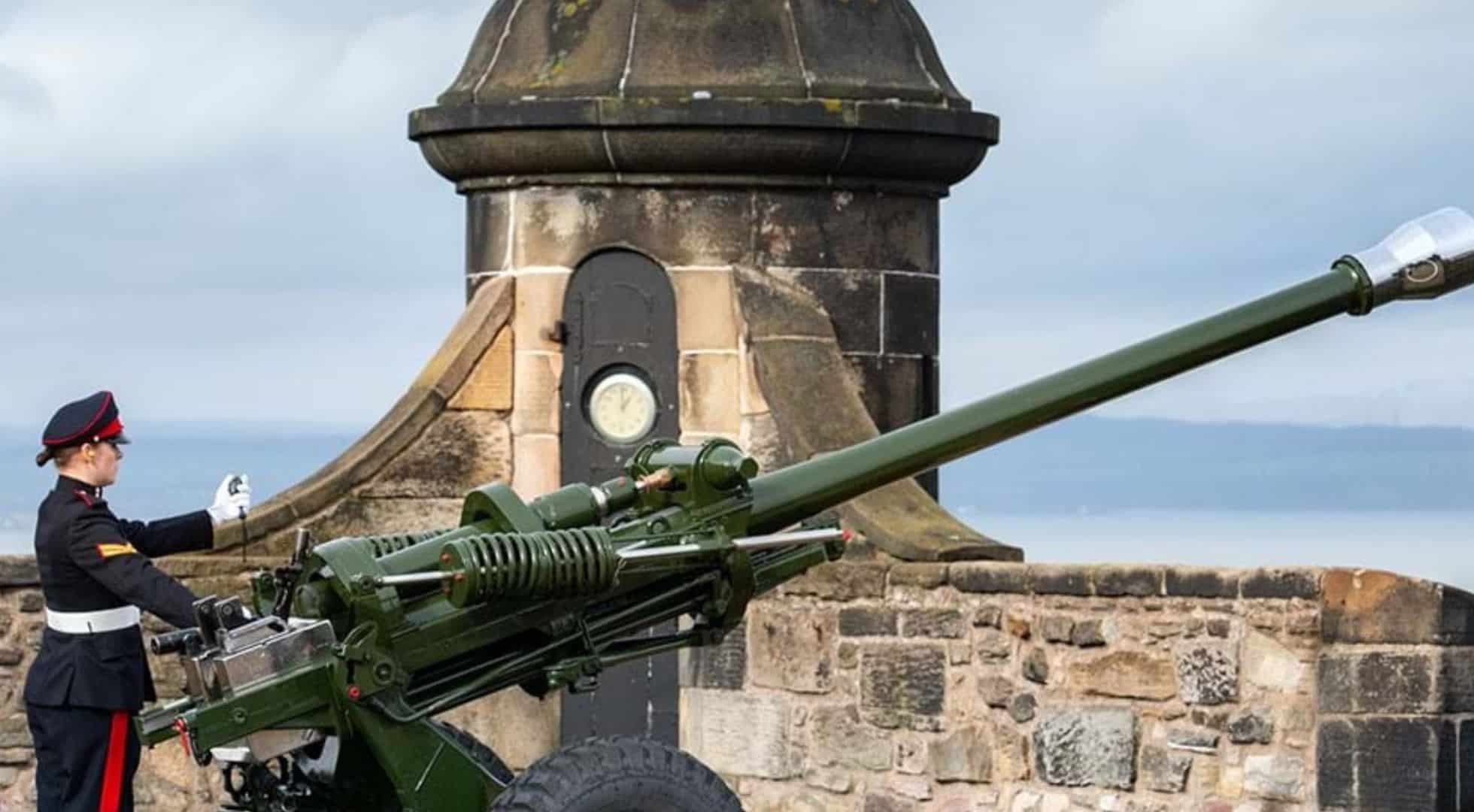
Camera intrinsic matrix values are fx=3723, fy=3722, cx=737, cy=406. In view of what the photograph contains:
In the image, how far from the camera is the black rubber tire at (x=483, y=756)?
8.60 meters

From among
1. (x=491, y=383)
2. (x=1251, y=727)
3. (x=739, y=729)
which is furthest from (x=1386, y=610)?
(x=491, y=383)

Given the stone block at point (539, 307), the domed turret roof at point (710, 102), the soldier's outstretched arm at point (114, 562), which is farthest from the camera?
A: the stone block at point (539, 307)

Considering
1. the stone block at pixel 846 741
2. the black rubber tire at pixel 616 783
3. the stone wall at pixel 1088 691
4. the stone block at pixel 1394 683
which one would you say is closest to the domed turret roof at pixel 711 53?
the stone wall at pixel 1088 691

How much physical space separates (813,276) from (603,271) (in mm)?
738

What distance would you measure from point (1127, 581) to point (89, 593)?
A: 3062 millimetres

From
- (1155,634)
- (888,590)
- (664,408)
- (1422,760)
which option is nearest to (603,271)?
(664,408)

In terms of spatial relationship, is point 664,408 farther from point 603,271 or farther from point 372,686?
point 372,686

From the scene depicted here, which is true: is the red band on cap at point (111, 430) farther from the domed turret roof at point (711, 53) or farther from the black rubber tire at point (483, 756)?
the domed turret roof at point (711, 53)

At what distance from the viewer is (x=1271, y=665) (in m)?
10.4

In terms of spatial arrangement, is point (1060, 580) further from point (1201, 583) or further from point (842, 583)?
point (842, 583)

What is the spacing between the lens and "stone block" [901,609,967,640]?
1120cm

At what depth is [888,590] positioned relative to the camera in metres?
11.4

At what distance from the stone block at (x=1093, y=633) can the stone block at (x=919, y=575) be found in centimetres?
58

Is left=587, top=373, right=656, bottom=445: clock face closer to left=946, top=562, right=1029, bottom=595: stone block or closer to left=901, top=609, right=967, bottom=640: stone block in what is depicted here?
left=901, top=609, right=967, bottom=640: stone block
